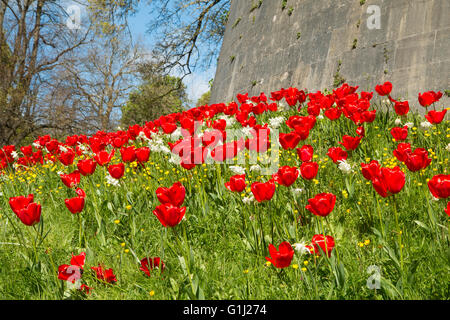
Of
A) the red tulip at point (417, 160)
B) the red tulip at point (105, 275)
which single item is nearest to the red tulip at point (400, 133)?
the red tulip at point (417, 160)

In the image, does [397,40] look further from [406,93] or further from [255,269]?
[255,269]

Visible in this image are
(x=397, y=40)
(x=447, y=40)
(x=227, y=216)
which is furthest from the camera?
(x=397, y=40)

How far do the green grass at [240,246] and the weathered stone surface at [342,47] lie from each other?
1.91m

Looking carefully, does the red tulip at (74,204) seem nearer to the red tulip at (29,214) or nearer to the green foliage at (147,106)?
the red tulip at (29,214)

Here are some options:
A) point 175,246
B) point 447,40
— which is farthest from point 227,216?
point 447,40

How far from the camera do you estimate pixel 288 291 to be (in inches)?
72.4

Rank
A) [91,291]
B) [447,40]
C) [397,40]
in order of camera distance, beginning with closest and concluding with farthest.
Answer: [91,291]
[447,40]
[397,40]

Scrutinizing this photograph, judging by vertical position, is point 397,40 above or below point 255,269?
above

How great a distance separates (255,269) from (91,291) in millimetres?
884

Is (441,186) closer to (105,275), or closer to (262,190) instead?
(262,190)

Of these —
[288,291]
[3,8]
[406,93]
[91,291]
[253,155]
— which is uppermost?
[3,8]

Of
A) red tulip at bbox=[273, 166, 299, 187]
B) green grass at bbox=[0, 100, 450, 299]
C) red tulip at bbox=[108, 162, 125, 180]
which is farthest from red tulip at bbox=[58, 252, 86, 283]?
red tulip at bbox=[273, 166, 299, 187]

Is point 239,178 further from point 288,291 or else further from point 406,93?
point 406,93

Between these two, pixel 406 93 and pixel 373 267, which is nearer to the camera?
pixel 373 267
